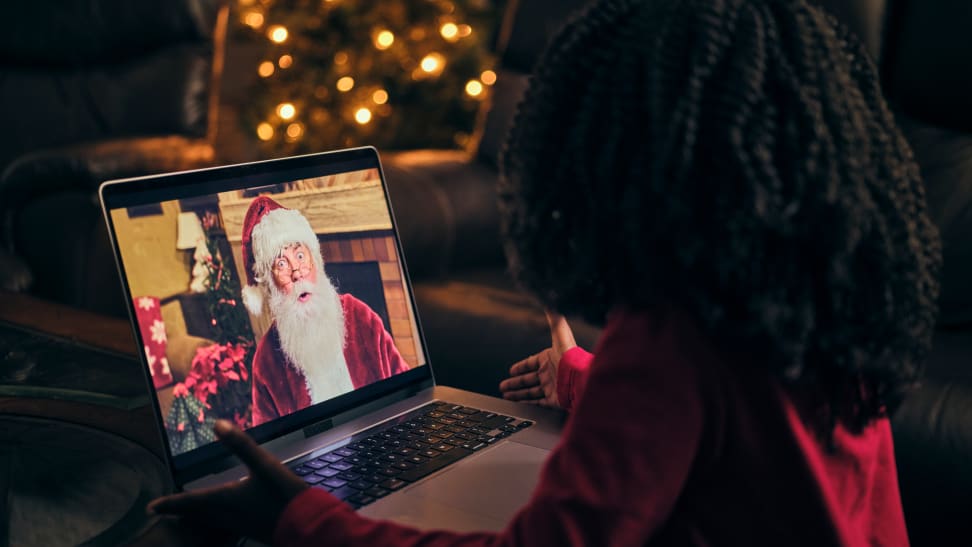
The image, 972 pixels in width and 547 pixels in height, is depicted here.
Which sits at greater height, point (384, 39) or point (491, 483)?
A: point (384, 39)

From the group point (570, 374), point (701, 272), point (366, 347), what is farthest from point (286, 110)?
point (701, 272)

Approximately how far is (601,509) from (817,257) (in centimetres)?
20

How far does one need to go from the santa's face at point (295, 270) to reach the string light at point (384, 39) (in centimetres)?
230

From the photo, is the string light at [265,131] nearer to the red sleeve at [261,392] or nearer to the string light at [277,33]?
the string light at [277,33]

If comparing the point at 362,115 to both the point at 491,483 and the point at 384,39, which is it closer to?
the point at 384,39

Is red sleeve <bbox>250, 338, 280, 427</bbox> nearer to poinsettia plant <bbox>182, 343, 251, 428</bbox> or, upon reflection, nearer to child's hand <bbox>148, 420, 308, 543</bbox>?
poinsettia plant <bbox>182, 343, 251, 428</bbox>

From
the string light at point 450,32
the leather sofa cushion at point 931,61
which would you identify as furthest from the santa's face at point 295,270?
the string light at point 450,32

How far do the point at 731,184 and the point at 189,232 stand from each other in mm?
464

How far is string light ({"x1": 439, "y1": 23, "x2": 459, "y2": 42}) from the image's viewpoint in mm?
2965

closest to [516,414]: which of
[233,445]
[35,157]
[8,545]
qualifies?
[233,445]

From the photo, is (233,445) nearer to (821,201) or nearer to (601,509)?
(601,509)

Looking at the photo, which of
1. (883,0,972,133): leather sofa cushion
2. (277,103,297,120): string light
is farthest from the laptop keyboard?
(277,103,297,120): string light

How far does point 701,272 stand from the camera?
51cm

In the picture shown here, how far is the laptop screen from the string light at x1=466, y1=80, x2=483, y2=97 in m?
2.18
